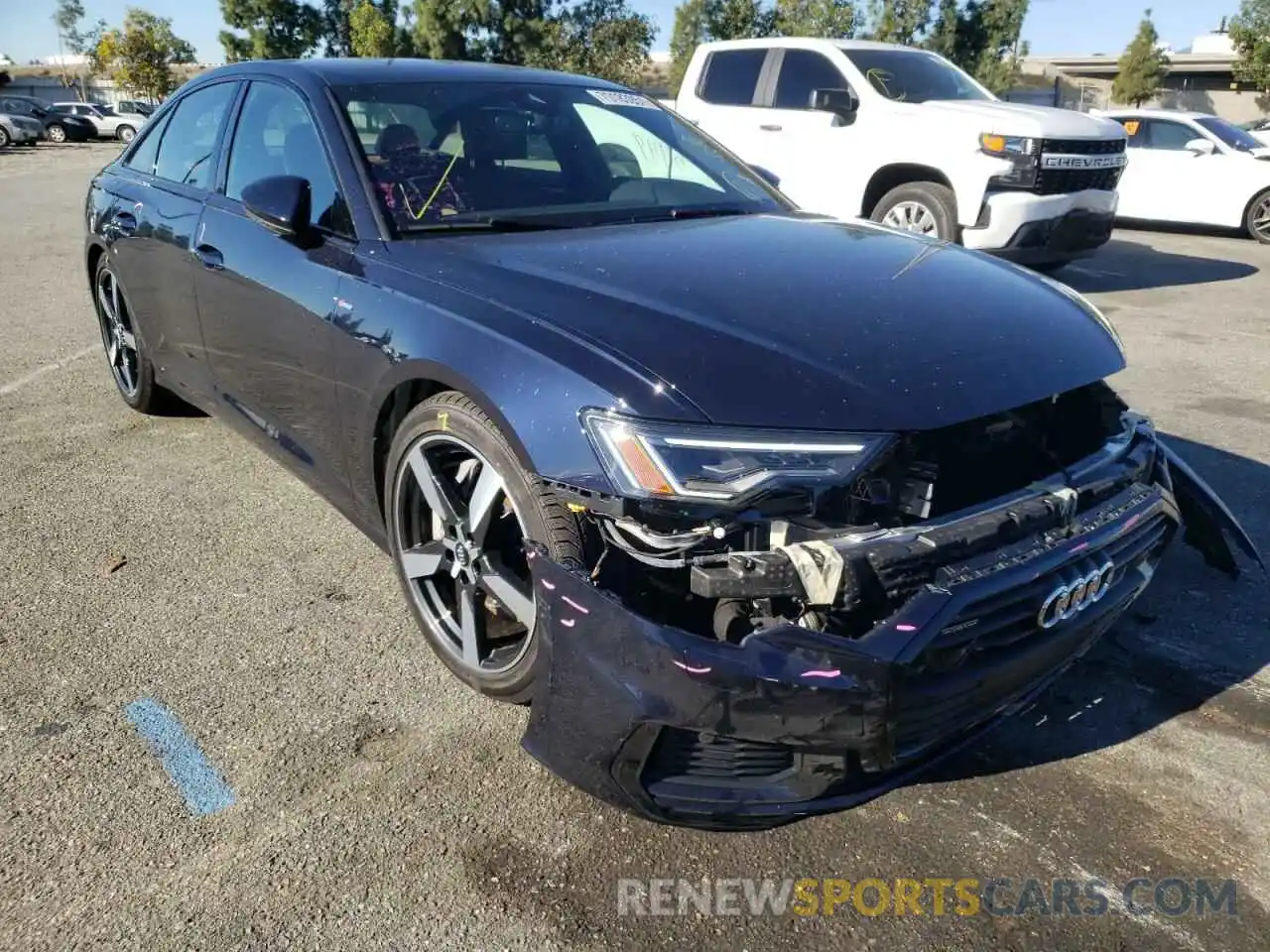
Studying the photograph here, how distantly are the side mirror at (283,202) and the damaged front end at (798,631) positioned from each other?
139cm

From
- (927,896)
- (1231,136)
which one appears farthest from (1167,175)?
(927,896)

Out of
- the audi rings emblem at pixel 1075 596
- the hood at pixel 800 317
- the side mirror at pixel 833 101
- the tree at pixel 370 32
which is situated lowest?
the audi rings emblem at pixel 1075 596

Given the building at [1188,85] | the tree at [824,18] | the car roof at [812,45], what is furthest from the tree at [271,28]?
the car roof at [812,45]

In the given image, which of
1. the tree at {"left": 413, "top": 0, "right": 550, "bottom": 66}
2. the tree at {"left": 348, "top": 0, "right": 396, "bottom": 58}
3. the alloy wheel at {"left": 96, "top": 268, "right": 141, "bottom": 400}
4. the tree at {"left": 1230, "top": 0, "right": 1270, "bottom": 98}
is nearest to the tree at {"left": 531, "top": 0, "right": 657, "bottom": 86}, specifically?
the tree at {"left": 413, "top": 0, "right": 550, "bottom": 66}

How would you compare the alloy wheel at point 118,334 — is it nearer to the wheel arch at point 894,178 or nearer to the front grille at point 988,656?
the front grille at point 988,656

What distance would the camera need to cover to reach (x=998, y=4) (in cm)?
3269

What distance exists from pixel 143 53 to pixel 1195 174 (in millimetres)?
54144

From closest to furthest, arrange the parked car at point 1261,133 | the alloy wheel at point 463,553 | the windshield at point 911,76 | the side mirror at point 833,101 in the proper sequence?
the alloy wheel at point 463,553, the side mirror at point 833,101, the windshield at point 911,76, the parked car at point 1261,133

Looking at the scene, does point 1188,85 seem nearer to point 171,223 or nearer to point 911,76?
point 911,76

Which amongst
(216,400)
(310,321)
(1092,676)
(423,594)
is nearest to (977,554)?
(1092,676)

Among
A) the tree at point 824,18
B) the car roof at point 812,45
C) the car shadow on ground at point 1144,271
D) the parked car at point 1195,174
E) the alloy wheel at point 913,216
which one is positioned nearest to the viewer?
the alloy wheel at point 913,216

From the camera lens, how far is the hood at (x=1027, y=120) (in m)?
7.59

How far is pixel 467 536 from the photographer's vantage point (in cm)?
252

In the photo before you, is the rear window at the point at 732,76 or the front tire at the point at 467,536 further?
the rear window at the point at 732,76
